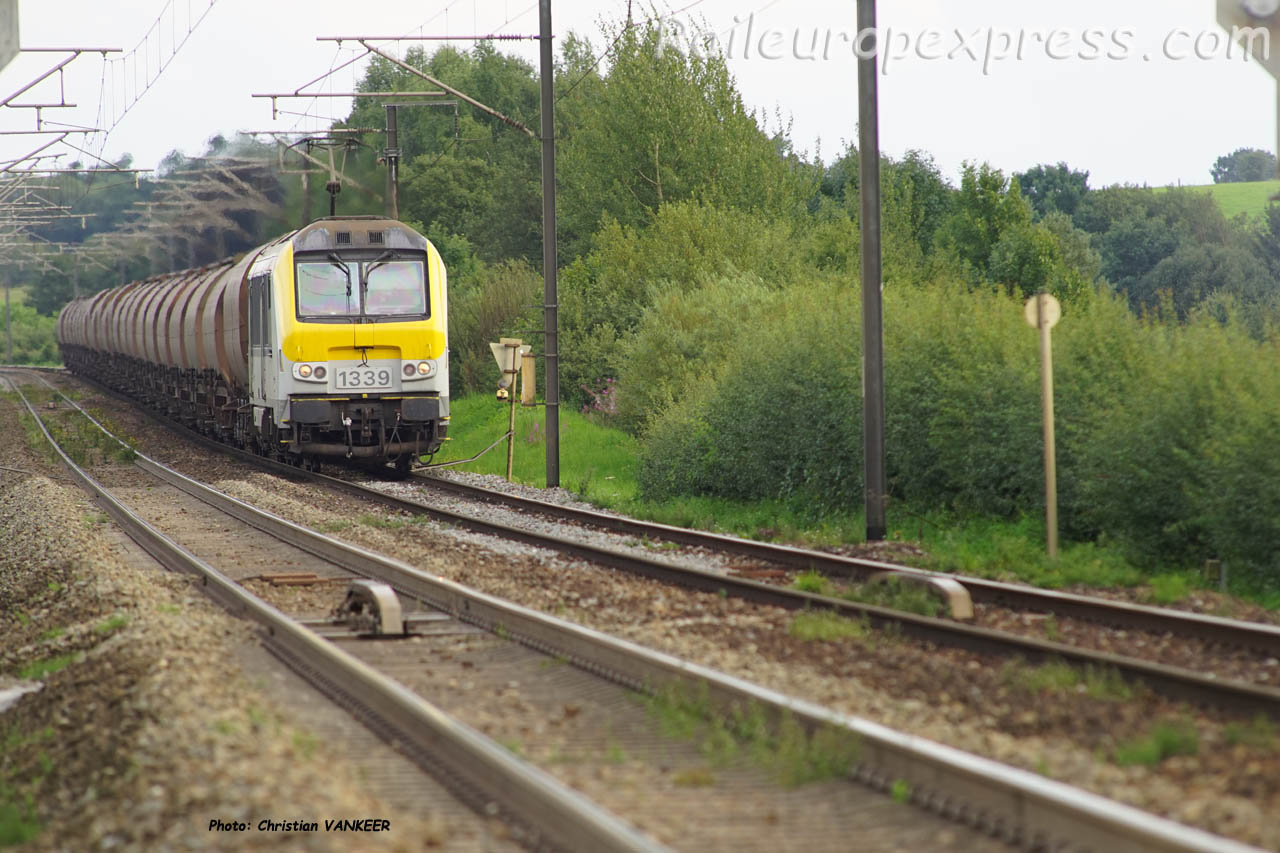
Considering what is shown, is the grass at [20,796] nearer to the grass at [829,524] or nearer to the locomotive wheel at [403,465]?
the grass at [829,524]

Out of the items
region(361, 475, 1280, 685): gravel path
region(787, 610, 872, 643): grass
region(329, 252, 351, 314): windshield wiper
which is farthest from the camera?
region(329, 252, 351, 314): windshield wiper

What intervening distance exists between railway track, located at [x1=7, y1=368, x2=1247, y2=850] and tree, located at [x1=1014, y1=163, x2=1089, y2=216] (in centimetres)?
7976

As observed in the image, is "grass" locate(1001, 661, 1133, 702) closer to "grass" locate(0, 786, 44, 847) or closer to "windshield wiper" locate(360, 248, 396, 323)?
"grass" locate(0, 786, 44, 847)

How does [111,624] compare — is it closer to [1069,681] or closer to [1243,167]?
[1069,681]

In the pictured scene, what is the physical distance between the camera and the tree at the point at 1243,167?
350 feet

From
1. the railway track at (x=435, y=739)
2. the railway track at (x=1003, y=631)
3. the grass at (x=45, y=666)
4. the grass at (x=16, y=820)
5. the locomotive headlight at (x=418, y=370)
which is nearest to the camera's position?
the railway track at (x=435, y=739)

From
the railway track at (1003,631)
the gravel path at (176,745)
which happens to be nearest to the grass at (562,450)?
the railway track at (1003,631)

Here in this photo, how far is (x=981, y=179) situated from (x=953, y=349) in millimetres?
37851

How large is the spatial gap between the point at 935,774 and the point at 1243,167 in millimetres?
118152

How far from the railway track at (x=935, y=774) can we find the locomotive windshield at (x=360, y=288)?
38.2 feet

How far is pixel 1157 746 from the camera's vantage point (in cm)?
573

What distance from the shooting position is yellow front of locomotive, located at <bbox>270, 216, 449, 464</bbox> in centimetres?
1975

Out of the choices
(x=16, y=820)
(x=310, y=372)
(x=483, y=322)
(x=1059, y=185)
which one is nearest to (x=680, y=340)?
(x=310, y=372)

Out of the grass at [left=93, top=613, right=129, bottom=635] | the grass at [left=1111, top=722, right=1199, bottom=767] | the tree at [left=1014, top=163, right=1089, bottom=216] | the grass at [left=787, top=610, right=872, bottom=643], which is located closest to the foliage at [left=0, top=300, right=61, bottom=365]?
the tree at [left=1014, top=163, right=1089, bottom=216]
